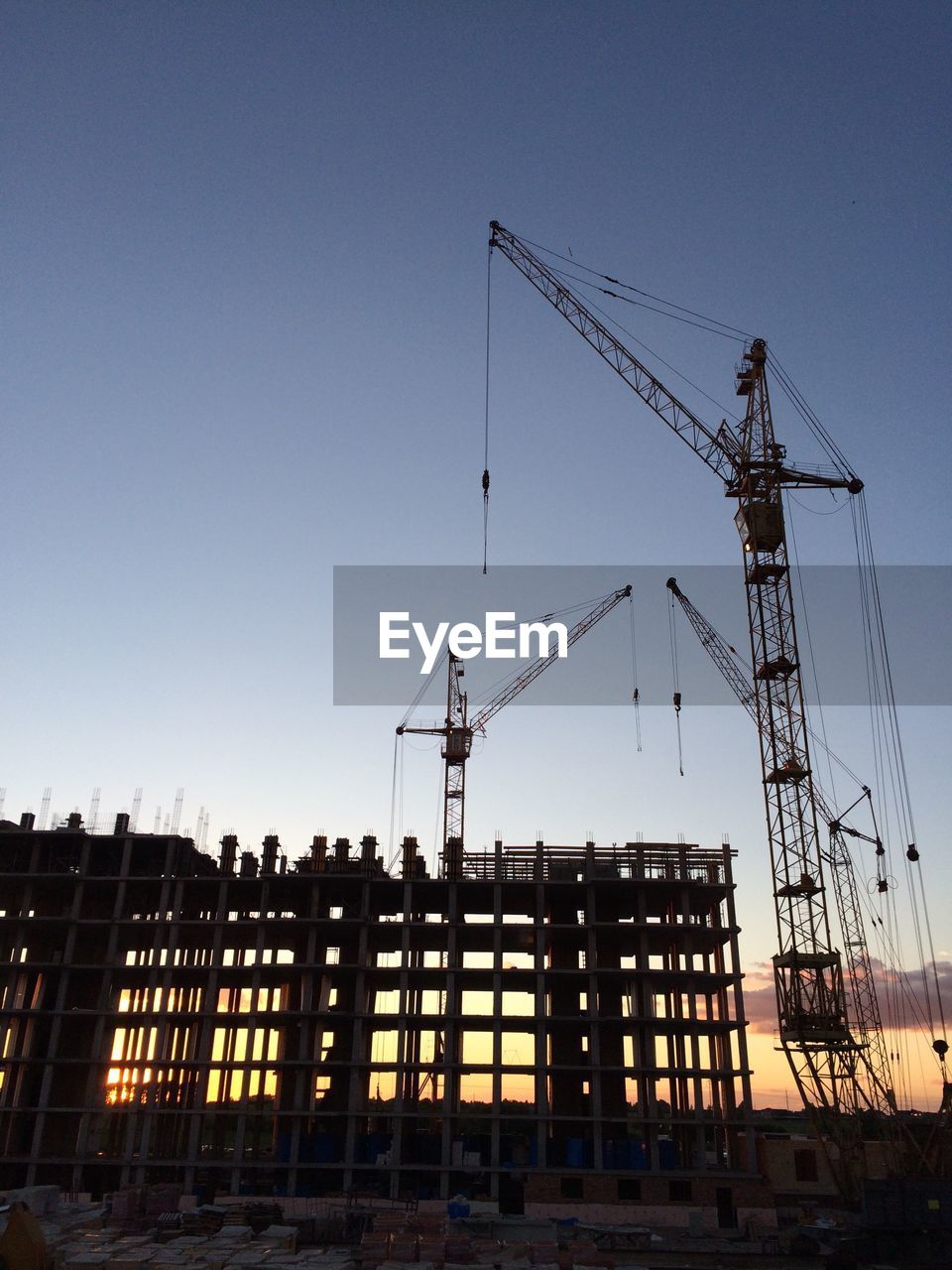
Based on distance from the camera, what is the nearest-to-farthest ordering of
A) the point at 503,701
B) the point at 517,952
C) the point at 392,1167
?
the point at 392,1167
the point at 517,952
the point at 503,701

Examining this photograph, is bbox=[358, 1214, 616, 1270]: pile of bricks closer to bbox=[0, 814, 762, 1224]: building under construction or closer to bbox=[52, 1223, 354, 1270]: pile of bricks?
bbox=[52, 1223, 354, 1270]: pile of bricks

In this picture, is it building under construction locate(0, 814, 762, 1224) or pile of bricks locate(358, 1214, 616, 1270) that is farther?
building under construction locate(0, 814, 762, 1224)

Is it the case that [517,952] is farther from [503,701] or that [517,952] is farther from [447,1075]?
[503,701]

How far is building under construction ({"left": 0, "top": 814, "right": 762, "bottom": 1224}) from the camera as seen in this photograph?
6944 centimetres

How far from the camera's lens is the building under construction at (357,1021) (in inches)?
2734

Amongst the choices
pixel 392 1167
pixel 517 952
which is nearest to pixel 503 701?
pixel 517 952

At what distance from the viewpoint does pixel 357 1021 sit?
2884 inches

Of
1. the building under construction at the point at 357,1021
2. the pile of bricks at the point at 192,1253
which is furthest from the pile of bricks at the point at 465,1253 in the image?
the building under construction at the point at 357,1021

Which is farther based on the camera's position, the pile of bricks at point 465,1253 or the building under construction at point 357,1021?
the building under construction at point 357,1021

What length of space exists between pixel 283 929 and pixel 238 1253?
1319 inches

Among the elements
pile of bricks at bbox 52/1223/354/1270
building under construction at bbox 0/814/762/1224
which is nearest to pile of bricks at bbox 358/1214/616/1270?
pile of bricks at bbox 52/1223/354/1270

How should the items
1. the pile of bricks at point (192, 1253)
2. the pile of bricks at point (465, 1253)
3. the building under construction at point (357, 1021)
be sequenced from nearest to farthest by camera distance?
the pile of bricks at point (192, 1253)
the pile of bricks at point (465, 1253)
the building under construction at point (357, 1021)

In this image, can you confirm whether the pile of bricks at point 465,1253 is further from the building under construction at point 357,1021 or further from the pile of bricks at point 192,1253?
the building under construction at point 357,1021

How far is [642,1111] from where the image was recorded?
69875mm
